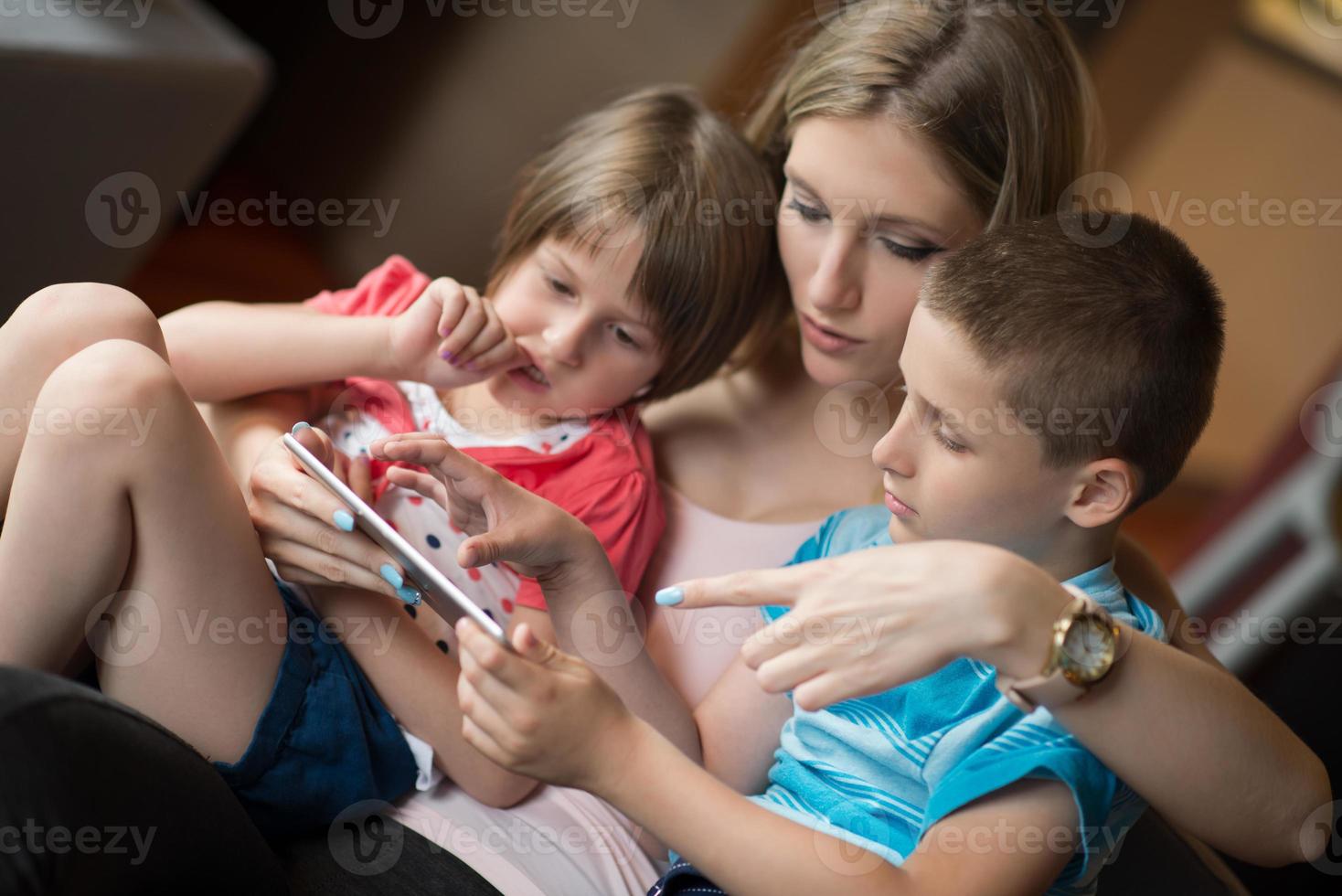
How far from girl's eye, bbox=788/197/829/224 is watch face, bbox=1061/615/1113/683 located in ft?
2.04

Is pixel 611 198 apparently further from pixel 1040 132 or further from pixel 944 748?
pixel 944 748

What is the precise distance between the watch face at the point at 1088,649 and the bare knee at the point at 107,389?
73cm

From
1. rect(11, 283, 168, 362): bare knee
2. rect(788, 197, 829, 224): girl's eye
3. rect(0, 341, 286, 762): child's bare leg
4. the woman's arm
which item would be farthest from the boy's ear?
rect(11, 283, 168, 362): bare knee

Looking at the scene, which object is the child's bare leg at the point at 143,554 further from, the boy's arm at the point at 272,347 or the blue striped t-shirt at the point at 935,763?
the blue striped t-shirt at the point at 935,763

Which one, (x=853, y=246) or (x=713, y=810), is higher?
(x=853, y=246)

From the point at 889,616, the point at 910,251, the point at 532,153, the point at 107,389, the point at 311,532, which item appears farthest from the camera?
the point at 532,153

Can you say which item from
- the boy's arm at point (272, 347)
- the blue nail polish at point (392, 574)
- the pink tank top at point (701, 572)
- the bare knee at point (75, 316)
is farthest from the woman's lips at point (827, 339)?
the bare knee at point (75, 316)

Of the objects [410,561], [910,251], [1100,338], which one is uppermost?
[1100,338]

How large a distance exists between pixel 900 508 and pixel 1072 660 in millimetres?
238

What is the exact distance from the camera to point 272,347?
1.36 metres

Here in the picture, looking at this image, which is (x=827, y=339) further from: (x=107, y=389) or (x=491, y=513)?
(x=107, y=389)

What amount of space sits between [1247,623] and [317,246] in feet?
7.68

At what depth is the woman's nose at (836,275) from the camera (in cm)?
131

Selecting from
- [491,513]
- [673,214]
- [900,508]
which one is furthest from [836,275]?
[491,513]
